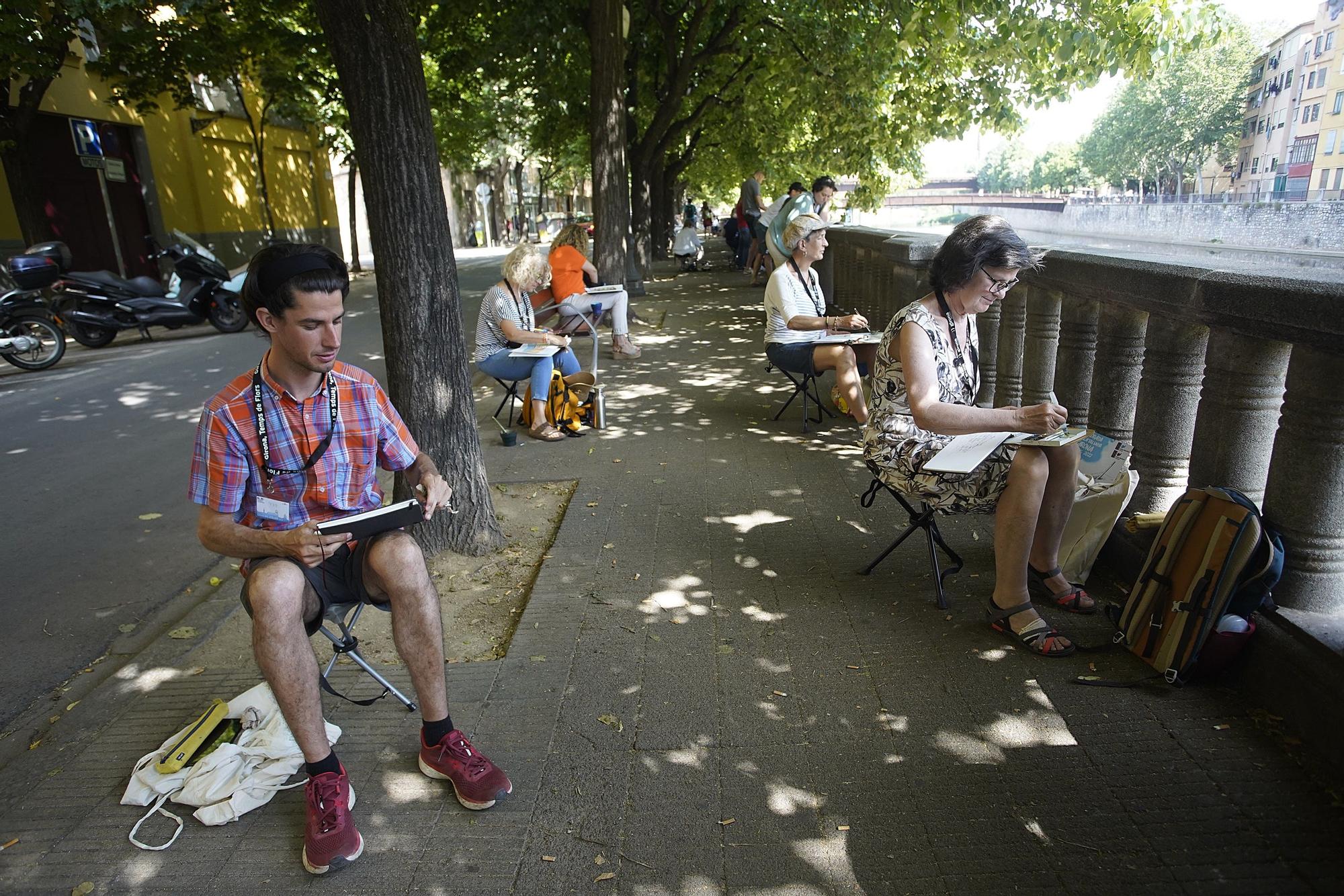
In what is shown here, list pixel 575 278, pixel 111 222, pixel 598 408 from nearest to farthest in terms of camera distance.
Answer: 1. pixel 598 408
2. pixel 575 278
3. pixel 111 222

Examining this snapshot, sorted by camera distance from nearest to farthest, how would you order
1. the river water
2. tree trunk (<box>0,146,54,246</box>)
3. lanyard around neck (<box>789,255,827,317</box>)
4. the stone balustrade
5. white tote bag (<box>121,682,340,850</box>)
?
white tote bag (<box>121,682,340,850</box>)
the stone balustrade
the river water
lanyard around neck (<box>789,255,827,317</box>)
tree trunk (<box>0,146,54,246</box>)

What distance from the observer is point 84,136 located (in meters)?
18.7

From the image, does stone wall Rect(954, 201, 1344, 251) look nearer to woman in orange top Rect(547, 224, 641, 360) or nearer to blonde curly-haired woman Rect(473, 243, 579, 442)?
blonde curly-haired woman Rect(473, 243, 579, 442)

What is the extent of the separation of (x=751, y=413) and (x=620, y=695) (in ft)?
14.6

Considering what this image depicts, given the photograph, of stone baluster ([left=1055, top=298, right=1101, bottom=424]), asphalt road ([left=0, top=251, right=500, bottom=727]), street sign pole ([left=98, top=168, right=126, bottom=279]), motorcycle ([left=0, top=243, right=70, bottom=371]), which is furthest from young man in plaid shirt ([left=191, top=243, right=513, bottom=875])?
street sign pole ([left=98, top=168, right=126, bottom=279])

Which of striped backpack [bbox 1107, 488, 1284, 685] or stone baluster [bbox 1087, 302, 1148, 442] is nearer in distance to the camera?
striped backpack [bbox 1107, 488, 1284, 685]

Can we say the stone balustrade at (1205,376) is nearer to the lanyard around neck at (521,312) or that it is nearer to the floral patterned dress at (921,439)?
the floral patterned dress at (921,439)

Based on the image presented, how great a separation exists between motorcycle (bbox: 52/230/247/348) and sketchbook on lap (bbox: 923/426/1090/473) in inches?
430

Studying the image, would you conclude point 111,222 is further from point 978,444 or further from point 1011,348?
point 978,444

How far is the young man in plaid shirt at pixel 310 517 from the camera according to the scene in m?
2.57

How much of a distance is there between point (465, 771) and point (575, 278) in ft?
23.0

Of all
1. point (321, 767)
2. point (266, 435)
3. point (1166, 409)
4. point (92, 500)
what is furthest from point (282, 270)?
point (92, 500)

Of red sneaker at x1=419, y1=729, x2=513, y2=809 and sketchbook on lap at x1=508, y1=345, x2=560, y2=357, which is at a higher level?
sketchbook on lap at x1=508, y1=345, x2=560, y2=357

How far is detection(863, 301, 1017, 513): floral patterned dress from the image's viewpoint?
3549 millimetres
